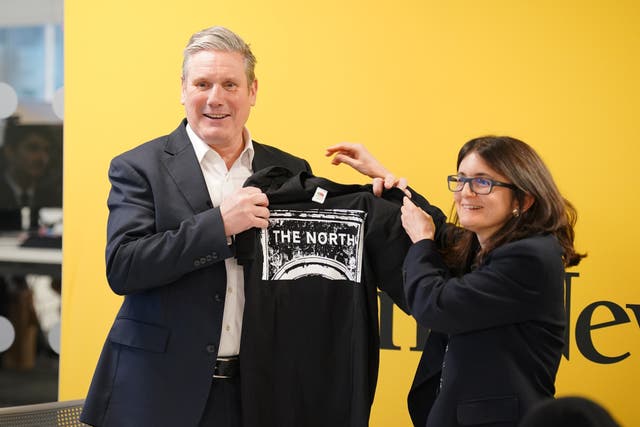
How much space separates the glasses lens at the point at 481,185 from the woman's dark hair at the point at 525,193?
0.14 ft

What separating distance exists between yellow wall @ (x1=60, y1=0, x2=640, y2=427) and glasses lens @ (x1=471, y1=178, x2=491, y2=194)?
3.71 ft


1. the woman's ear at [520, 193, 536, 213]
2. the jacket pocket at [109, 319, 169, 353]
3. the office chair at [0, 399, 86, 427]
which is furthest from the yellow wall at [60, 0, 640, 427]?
the jacket pocket at [109, 319, 169, 353]

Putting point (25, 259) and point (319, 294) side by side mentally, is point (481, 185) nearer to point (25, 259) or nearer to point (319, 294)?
point (319, 294)

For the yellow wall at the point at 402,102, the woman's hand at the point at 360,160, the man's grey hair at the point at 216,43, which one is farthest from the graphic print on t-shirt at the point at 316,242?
the yellow wall at the point at 402,102

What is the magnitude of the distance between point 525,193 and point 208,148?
905 mm

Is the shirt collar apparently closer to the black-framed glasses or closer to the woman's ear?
the black-framed glasses

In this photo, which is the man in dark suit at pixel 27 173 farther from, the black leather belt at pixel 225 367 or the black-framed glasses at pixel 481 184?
the black-framed glasses at pixel 481 184

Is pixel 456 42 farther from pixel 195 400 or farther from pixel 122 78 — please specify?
pixel 195 400

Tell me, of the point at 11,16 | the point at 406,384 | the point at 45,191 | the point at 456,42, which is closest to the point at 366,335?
the point at 406,384

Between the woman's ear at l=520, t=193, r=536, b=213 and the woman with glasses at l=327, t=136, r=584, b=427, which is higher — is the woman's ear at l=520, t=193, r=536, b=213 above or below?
above

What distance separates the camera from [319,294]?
2367 mm

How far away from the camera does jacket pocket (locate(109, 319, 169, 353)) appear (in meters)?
2.20

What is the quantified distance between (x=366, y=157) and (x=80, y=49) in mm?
1752

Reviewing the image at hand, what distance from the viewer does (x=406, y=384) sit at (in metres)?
3.39
